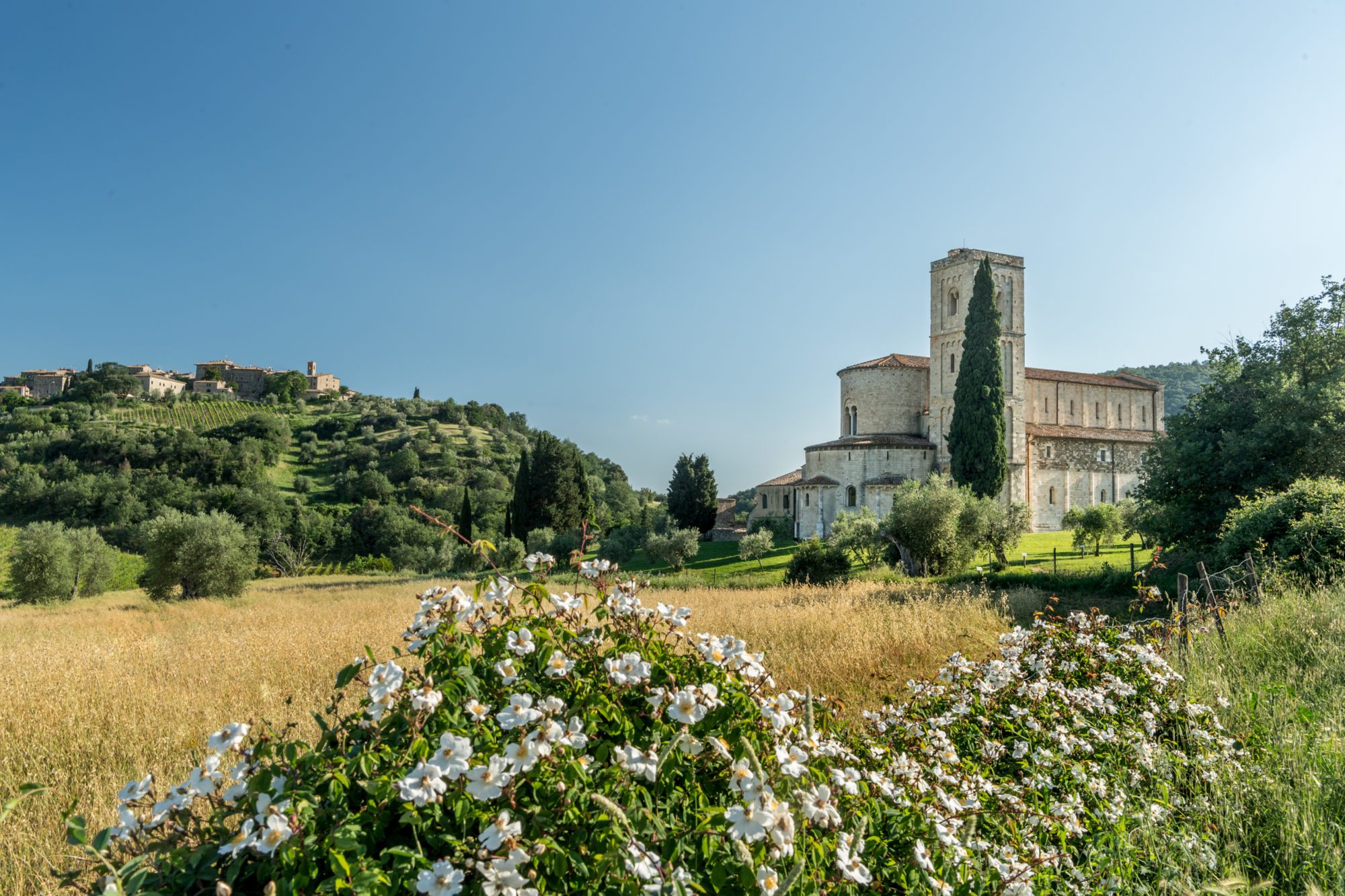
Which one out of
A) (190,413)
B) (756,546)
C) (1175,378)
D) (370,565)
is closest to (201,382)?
(190,413)

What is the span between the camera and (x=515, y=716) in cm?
198

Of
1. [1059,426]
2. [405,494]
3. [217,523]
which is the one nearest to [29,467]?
[405,494]

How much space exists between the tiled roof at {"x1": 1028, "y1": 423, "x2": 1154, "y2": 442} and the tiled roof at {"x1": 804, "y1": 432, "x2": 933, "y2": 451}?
24.1 feet

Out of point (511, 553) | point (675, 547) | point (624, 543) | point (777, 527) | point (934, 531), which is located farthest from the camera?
point (777, 527)

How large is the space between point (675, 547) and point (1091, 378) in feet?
111

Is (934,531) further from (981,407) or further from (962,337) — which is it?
(962,337)

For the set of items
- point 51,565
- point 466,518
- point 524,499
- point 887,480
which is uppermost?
point 887,480

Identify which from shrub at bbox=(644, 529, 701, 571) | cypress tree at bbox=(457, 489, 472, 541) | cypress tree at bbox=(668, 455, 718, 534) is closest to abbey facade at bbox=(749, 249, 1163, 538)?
cypress tree at bbox=(668, 455, 718, 534)

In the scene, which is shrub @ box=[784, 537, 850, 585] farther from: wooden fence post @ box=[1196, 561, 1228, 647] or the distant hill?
the distant hill

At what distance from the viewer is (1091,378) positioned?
162 ft

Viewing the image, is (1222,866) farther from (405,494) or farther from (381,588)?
(405,494)

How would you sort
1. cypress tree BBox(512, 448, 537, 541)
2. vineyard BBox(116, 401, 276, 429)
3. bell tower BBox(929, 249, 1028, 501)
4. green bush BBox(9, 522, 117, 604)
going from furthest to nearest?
vineyard BBox(116, 401, 276, 429) → cypress tree BBox(512, 448, 537, 541) → bell tower BBox(929, 249, 1028, 501) → green bush BBox(9, 522, 117, 604)

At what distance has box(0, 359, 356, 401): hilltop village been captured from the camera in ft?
354

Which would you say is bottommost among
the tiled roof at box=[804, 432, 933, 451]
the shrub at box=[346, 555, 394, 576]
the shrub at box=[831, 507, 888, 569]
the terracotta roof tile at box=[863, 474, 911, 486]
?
the shrub at box=[346, 555, 394, 576]
